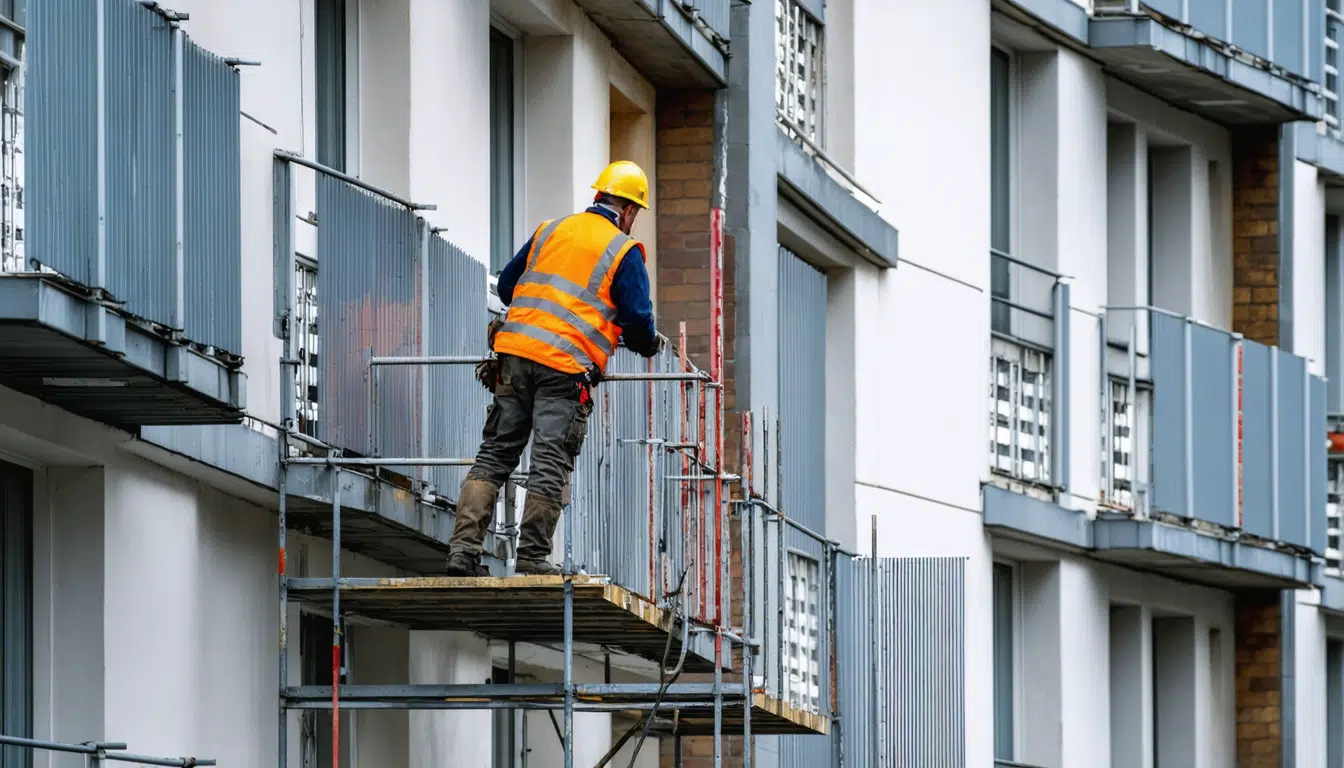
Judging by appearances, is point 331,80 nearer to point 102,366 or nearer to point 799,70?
point 102,366

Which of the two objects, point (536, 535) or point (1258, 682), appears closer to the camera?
point (536, 535)

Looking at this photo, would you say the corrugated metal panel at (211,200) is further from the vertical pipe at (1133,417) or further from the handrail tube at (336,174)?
the vertical pipe at (1133,417)

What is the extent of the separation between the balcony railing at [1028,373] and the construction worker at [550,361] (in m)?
10.5

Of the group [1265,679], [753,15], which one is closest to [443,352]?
[753,15]

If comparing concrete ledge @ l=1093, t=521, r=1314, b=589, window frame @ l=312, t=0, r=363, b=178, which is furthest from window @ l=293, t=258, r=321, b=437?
concrete ledge @ l=1093, t=521, r=1314, b=589

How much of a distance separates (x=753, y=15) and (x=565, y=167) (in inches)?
106

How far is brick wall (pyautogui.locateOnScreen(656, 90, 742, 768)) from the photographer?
20.3 metres

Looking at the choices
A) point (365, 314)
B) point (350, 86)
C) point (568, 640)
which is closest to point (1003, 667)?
point (350, 86)

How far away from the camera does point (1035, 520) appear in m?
24.3

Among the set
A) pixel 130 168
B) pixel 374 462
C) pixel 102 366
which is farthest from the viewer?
pixel 374 462

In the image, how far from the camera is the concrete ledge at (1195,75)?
25219 millimetres

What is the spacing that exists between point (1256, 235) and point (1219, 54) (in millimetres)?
2325

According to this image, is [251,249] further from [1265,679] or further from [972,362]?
[1265,679]

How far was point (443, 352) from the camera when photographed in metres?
15.3
